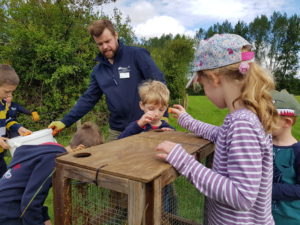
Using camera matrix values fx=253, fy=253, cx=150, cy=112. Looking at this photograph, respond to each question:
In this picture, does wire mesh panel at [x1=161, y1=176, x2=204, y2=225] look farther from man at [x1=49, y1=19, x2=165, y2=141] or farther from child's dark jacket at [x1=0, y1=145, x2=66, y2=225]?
man at [x1=49, y1=19, x2=165, y2=141]

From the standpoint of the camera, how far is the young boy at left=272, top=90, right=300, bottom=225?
184cm

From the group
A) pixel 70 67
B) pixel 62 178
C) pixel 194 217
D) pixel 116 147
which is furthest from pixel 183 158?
pixel 70 67

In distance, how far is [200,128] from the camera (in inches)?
76.7

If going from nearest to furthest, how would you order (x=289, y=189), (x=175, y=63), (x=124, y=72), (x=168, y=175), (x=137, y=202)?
(x=137, y=202)
(x=168, y=175)
(x=289, y=189)
(x=124, y=72)
(x=175, y=63)

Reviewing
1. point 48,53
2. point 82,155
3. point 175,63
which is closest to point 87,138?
point 82,155

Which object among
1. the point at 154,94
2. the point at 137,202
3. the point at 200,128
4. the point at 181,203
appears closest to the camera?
the point at 137,202

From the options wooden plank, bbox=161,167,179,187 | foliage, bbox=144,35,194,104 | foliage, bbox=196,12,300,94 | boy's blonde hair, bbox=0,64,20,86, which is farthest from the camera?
foliage, bbox=196,12,300,94

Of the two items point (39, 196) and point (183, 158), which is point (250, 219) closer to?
point (183, 158)

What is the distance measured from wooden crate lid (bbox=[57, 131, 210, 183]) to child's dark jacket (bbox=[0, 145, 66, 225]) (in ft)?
→ 1.55

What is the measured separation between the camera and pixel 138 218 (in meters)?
1.16

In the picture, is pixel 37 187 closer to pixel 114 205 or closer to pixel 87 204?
pixel 87 204

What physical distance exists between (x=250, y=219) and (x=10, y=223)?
1753 mm

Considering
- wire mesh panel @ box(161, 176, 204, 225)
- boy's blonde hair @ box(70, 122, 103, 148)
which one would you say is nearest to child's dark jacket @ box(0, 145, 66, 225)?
boy's blonde hair @ box(70, 122, 103, 148)

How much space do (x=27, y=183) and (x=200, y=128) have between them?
1.36m
